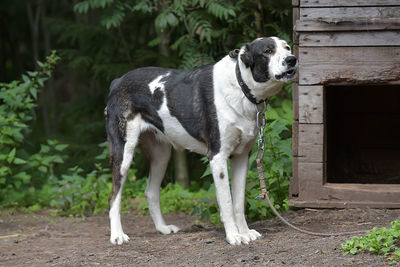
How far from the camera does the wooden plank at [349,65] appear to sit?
546cm

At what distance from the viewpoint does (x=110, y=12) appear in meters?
7.75

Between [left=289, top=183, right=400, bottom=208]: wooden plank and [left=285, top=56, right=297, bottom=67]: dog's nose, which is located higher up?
[left=285, top=56, right=297, bottom=67]: dog's nose

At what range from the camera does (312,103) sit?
18.2ft

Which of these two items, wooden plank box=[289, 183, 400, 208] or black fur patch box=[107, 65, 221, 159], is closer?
A: black fur patch box=[107, 65, 221, 159]

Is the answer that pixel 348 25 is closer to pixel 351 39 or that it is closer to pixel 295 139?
pixel 351 39

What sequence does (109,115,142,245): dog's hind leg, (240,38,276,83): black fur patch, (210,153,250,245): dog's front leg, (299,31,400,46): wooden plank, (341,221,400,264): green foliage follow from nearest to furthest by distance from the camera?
(341,221,400,264): green foliage < (240,38,276,83): black fur patch < (210,153,250,245): dog's front leg < (109,115,142,245): dog's hind leg < (299,31,400,46): wooden plank

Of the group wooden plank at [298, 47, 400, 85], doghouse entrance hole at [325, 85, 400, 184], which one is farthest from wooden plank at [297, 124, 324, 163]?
doghouse entrance hole at [325, 85, 400, 184]

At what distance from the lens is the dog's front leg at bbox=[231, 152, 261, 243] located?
4.97 m

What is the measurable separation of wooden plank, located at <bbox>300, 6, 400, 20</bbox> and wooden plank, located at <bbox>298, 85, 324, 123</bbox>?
64 centimetres

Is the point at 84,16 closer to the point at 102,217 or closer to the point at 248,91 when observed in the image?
the point at 102,217

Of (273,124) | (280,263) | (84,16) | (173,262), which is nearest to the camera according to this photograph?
(280,263)

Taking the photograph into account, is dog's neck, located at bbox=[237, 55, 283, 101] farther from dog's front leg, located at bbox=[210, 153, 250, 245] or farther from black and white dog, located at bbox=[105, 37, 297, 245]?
dog's front leg, located at bbox=[210, 153, 250, 245]

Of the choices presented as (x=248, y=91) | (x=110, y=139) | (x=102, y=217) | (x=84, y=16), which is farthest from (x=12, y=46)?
(x=248, y=91)

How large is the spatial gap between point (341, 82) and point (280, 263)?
6.91ft
